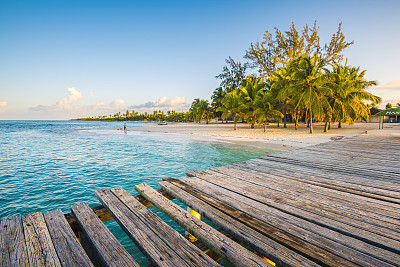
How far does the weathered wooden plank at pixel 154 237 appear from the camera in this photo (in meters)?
1.43

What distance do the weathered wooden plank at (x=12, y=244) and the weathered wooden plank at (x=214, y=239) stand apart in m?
1.20

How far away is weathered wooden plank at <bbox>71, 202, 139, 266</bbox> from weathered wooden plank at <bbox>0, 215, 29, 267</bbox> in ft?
1.43

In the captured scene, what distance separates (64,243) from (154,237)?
2.55ft

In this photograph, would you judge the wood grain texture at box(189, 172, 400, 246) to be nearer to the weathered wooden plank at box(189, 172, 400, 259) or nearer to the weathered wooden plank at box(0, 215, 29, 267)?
the weathered wooden plank at box(189, 172, 400, 259)

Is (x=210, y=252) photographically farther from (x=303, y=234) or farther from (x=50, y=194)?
(x=50, y=194)

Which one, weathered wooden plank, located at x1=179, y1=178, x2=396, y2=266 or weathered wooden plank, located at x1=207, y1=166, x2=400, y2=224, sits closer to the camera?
weathered wooden plank, located at x1=179, y1=178, x2=396, y2=266

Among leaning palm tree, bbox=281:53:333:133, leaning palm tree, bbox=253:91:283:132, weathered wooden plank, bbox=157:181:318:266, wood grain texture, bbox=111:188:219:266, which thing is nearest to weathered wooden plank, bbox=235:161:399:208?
weathered wooden plank, bbox=157:181:318:266

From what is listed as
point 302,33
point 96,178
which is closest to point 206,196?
point 96,178

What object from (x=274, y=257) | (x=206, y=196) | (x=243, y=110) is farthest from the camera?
(x=243, y=110)

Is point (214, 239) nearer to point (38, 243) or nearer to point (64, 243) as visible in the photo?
point (64, 243)

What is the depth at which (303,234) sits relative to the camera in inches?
67.9

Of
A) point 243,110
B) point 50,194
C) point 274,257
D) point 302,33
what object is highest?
point 302,33

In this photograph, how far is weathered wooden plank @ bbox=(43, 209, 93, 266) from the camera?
1.49 m

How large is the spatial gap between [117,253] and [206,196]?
4.20 feet
